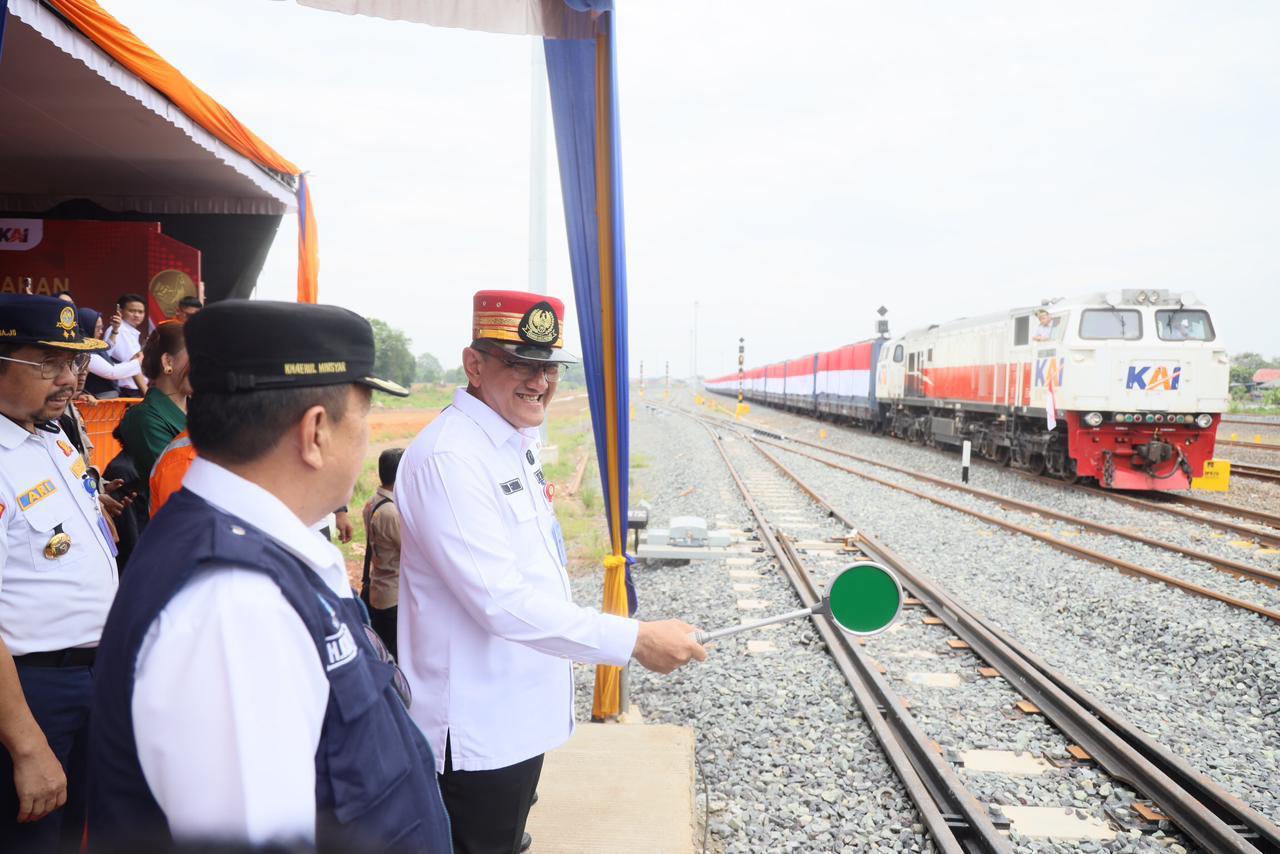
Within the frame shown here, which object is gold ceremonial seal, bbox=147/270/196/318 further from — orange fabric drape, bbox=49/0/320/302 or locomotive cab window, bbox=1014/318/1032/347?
locomotive cab window, bbox=1014/318/1032/347

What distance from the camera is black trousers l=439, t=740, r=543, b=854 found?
2309mm

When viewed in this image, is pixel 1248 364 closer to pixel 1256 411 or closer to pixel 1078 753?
pixel 1256 411

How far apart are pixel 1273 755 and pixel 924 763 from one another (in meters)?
2.05

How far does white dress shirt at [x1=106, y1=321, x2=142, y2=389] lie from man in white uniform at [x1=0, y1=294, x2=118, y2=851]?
5.27m

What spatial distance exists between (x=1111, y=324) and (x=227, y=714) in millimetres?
15353

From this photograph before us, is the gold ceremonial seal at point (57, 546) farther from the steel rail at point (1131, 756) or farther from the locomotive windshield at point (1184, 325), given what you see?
the locomotive windshield at point (1184, 325)

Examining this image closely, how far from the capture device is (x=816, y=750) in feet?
15.2

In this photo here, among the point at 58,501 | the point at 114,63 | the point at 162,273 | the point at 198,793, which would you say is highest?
the point at 114,63

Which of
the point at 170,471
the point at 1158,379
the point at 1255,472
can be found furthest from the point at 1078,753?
the point at 1255,472

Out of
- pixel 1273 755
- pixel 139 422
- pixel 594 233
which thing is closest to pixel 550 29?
pixel 594 233

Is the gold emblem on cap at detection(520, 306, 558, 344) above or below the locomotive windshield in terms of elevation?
below

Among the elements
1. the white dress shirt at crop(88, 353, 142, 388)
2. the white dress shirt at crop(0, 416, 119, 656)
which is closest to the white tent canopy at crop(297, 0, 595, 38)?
the white dress shirt at crop(0, 416, 119, 656)

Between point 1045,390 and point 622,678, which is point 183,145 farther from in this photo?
point 1045,390

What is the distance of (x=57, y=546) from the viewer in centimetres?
237
